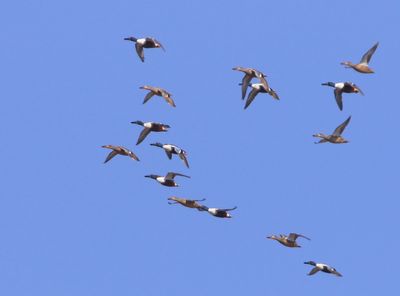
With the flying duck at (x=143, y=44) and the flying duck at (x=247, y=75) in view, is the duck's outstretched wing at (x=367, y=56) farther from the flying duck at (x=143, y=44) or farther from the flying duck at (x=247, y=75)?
the flying duck at (x=143, y=44)

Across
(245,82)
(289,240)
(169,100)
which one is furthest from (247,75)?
(289,240)

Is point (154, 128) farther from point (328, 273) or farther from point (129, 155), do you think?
point (328, 273)

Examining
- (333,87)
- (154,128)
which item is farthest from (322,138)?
(154,128)

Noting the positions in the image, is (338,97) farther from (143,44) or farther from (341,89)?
(143,44)

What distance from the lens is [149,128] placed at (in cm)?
10550

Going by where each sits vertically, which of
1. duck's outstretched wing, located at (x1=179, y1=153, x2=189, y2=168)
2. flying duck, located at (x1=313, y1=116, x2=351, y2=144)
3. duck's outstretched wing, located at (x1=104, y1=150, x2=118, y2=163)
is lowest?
duck's outstretched wing, located at (x1=104, y1=150, x2=118, y2=163)

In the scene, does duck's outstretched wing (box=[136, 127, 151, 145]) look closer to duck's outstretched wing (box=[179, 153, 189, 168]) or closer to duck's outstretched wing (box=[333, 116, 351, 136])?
duck's outstretched wing (box=[179, 153, 189, 168])

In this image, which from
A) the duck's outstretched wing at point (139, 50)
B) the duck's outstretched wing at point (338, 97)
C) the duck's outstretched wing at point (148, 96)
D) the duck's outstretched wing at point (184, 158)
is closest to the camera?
the duck's outstretched wing at point (184, 158)

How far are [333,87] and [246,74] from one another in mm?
5829

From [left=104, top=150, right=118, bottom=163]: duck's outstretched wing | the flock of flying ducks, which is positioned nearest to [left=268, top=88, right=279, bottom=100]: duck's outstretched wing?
the flock of flying ducks

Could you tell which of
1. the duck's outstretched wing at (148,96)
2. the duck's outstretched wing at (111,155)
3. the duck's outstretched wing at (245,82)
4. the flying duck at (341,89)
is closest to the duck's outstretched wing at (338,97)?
the flying duck at (341,89)

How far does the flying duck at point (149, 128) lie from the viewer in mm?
103706

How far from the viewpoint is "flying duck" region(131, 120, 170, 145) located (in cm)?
10371

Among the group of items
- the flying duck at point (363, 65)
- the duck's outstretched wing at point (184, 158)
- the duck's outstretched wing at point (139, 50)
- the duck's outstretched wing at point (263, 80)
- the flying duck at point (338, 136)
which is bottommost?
the duck's outstretched wing at point (184, 158)
